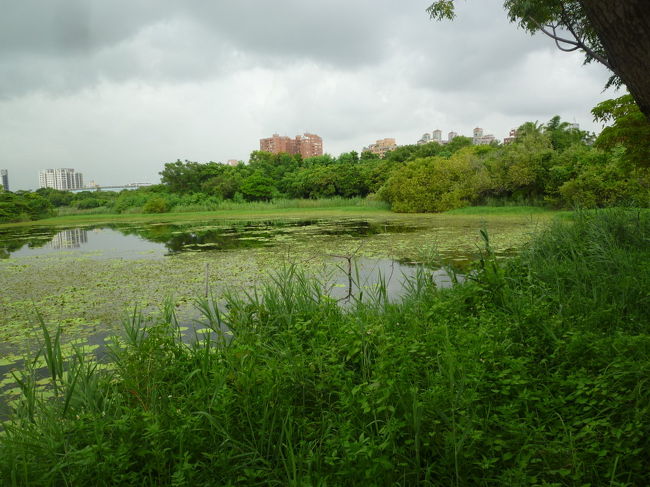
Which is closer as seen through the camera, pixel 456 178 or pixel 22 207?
pixel 456 178

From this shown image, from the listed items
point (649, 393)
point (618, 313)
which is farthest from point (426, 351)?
point (618, 313)

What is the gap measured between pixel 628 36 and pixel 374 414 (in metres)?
1.80

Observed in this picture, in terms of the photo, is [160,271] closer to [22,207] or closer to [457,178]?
[457,178]

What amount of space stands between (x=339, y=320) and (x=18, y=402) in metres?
2.03

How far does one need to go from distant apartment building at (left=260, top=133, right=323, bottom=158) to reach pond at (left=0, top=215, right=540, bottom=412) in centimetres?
7116

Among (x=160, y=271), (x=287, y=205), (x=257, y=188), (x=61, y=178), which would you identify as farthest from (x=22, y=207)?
(x=61, y=178)

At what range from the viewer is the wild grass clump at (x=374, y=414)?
147 cm

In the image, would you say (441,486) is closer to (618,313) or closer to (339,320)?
(339,320)

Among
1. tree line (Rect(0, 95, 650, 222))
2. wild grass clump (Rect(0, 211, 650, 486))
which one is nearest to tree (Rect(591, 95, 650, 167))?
tree line (Rect(0, 95, 650, 222))

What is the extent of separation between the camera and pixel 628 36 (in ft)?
5.05

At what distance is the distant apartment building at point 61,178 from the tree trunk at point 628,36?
8586cm

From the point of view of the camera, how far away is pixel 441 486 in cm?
153

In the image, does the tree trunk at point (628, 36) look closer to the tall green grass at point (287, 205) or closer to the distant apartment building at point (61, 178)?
the tall green grass at point (287, 205)

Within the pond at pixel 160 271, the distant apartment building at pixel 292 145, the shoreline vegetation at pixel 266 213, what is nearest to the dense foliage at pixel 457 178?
the shoreline vegetation at pixel 266 213
